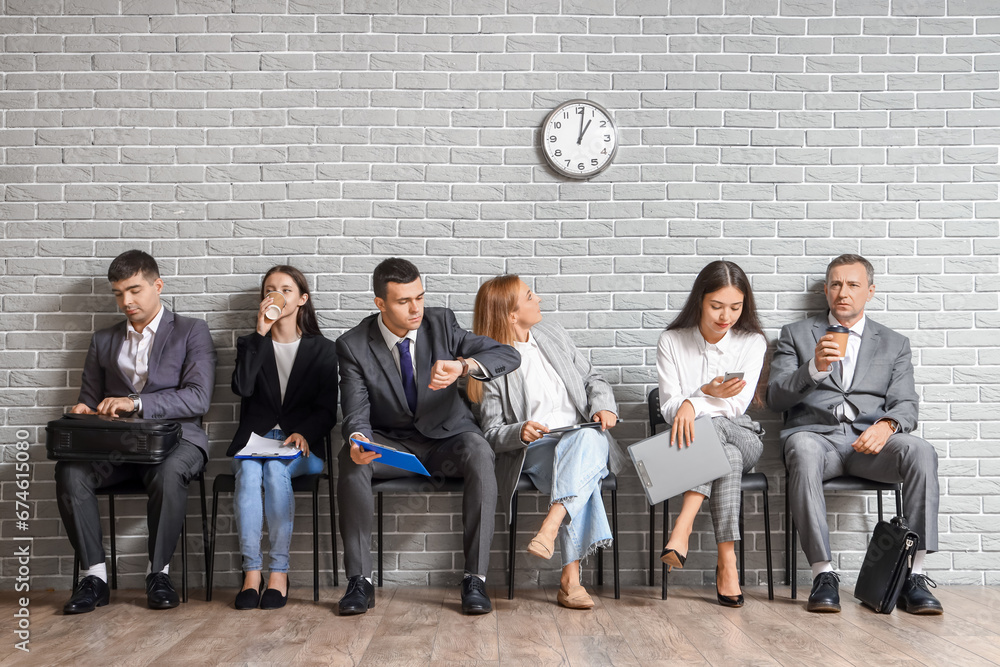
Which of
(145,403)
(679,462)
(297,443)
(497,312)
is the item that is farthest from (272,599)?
(679,462)

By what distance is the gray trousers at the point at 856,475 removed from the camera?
9.45 feet

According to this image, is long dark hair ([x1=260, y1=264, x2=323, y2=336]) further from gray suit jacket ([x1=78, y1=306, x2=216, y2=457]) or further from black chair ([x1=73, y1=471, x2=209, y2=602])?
black chair ([x1=73, y1=471, x2=209, y2=602])

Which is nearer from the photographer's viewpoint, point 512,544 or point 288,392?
point 512,544

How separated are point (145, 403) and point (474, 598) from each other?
1527mm

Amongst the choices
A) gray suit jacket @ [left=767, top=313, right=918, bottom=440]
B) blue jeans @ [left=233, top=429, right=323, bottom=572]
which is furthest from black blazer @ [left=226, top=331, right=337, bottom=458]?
gray suit jacket @ [left=767, top=313, right=918, bottom=440]

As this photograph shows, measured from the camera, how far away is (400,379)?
3.02m

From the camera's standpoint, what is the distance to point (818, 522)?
2912 millimetres

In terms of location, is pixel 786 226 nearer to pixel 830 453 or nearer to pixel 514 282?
pixel 830 453

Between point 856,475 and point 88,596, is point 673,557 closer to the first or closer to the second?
point 856,475

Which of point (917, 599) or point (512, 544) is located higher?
point (512, 544)

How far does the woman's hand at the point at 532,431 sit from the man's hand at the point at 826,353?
1.09m

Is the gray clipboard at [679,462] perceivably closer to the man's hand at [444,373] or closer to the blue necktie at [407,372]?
the man's hand at [444,373]

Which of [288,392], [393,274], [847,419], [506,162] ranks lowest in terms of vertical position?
[847,419]

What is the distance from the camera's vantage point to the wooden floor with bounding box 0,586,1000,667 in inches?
88.7
